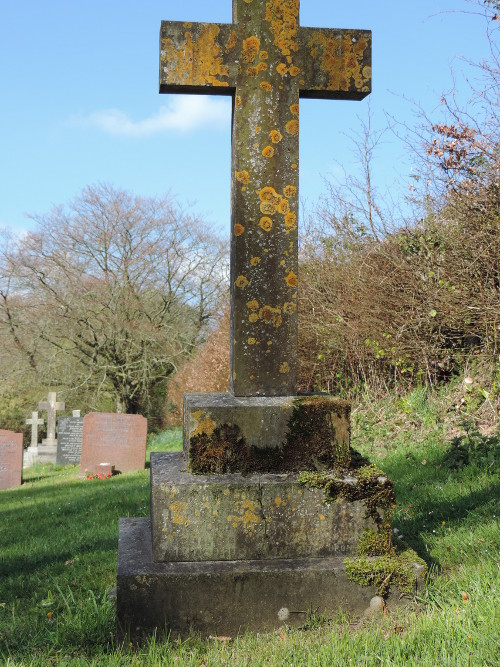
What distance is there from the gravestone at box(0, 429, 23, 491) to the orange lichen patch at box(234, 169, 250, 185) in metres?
11.2

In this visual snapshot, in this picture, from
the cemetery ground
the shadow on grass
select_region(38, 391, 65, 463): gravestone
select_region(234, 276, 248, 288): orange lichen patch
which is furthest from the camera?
select_region(38, 391, 65, 463): gravestone

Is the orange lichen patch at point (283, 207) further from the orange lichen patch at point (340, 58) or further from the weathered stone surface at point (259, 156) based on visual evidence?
the orange lichen patch at point (340, 58)

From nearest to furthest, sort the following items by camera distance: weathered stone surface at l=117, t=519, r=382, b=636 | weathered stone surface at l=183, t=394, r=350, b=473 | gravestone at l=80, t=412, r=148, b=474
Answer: weathered stone surface at l=117, t=519, r=382, b=636 < weathered stone surface at l=183, t=394, r=350, b=473 < gravestone at l=80, t=412, r=148, b=474

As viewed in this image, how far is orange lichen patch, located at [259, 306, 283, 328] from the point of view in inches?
144

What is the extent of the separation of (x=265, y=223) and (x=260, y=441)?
124cm

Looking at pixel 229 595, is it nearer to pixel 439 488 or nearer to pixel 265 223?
pixel 265 223

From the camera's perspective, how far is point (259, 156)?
Answer: 12.1 feet

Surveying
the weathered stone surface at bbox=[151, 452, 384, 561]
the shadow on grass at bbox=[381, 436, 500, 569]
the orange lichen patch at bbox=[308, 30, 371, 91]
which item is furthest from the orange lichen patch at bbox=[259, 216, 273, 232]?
the shadow on grass at bbox=[381, 436, 500, 569]

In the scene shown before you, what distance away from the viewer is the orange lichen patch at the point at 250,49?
12.3 feet

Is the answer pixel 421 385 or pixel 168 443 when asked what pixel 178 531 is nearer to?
pixel 421 385

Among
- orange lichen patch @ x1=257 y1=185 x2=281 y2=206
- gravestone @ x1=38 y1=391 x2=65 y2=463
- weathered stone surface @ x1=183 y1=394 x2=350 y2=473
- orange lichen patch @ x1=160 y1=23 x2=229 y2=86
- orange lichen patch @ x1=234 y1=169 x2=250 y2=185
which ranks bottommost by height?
gravestone @ x1=38 y1=391 x2=65 y2=463

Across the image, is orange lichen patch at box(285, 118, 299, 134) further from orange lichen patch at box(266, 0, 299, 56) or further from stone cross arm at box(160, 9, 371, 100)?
orange lichen patch at box(266, 0, 299, 56)

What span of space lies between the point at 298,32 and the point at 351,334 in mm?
6876

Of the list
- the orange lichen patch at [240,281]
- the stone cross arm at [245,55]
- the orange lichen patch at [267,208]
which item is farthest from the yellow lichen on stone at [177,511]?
the stone cross arm at [245,55]
